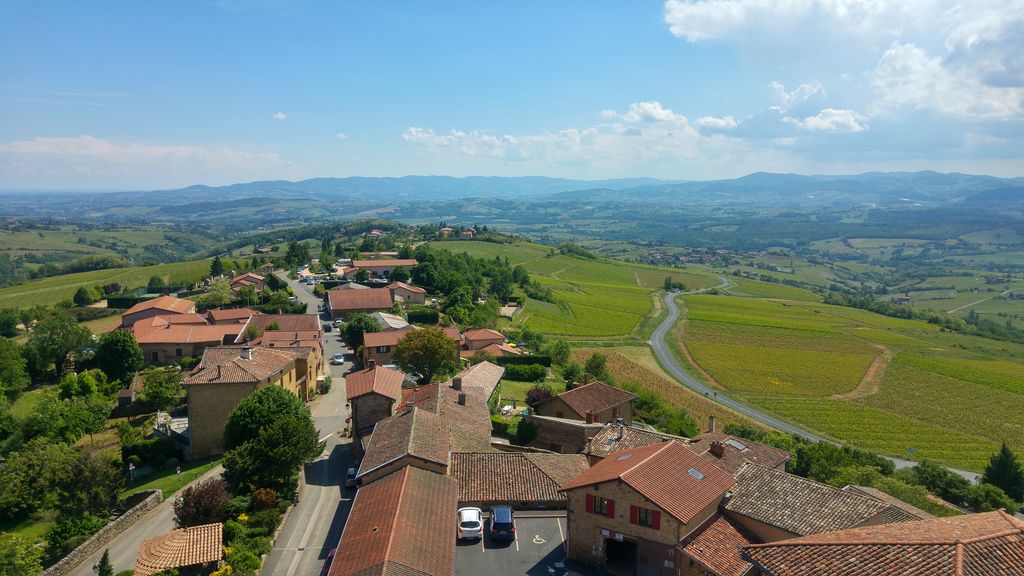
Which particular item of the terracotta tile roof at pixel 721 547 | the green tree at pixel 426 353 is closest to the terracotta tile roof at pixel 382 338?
the green tree at pixel 426 353

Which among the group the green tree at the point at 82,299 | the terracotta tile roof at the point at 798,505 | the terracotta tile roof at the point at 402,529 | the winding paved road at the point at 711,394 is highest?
the terracotta tile roof at the point at 402,529

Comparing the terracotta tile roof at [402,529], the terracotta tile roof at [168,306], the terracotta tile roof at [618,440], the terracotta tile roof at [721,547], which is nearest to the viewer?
the terracotta tile roof at [402,529]

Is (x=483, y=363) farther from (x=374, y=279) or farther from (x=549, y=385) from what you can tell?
(x=374, y=279)

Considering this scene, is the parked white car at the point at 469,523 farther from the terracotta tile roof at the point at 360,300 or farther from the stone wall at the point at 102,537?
the terracotta tile roof at the point at 360,300

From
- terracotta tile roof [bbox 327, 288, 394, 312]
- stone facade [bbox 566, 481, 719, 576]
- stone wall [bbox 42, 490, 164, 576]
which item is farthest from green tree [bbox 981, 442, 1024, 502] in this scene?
terracotta tile roof [bbox 327, 288, 394, 312]

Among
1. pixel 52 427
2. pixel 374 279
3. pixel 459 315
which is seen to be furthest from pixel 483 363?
pixel 374 279

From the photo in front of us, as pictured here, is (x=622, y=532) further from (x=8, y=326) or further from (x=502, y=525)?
(x=8, y=326)

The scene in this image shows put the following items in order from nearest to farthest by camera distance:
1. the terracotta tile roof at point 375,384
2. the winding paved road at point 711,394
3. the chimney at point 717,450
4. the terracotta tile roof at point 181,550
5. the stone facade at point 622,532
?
1. the stone facade at point 622,532
2. the terracotta tile roof at point 181,550
3. the chimney at point 717,450
4. the terracotta tile roof at point 375,384
5. the winding paved road at point 711,394
